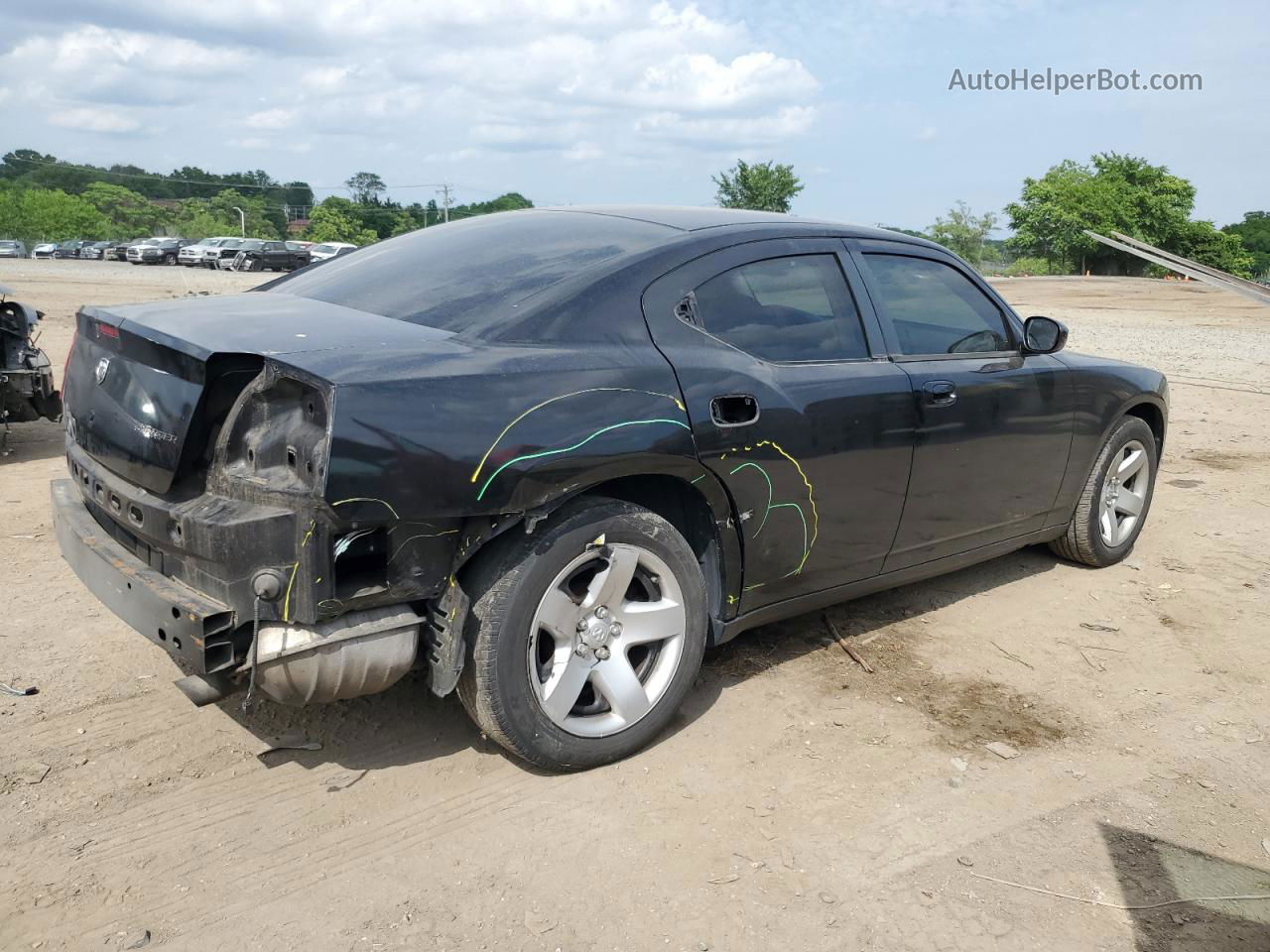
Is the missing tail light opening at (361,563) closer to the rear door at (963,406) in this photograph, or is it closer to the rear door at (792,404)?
the rear door at (792,404)

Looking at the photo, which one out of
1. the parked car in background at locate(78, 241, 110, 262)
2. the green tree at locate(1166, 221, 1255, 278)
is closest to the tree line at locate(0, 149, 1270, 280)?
the green tree at locate(1166, 221, 1255, 278)

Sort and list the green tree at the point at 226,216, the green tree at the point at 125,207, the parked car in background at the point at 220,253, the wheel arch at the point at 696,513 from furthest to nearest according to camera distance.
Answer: the green tree at the point at 125,207, the green tree at the point at 226,216, the parked car in background at the point at 220,253, the wheel arch at the point at 696,513

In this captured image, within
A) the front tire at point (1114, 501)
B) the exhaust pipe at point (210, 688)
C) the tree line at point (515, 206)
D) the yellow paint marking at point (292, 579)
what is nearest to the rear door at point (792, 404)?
the yellow paint marking at point (292, 579)

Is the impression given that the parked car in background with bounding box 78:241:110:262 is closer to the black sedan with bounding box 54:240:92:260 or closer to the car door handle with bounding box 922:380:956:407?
the black sedan with bounding box 54:240:92:260

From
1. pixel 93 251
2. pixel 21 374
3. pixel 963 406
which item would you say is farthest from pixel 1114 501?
pixel 93 251

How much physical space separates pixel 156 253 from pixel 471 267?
44773 mm

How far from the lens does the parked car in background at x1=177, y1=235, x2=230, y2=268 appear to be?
41.4 m

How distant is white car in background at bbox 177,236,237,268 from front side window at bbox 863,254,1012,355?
41589 millimetres

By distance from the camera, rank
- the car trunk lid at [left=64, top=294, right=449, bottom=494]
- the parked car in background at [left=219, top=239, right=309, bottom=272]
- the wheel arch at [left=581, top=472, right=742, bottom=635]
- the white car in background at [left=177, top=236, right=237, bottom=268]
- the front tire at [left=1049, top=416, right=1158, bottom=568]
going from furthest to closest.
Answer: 1. the white car in background at [left=177, top=236, right=237, bottom=268]
2. the parked car in background at [left=219, top=239, right=309, bottom=272]
3. the front tire at [left=1049, top=416, right=1158, bottom=568]
4. the wheel arch at [left=581, top=472, right=742, bottom=635]
5. the car trunk lid at [left=64, top=294, right=449, bottom=494]

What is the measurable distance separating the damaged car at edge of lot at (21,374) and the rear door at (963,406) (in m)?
5.74

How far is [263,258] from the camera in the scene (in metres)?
39.6

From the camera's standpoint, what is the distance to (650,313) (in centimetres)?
331

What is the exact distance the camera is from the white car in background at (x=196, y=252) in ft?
136

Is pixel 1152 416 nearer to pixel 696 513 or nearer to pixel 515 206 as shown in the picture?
pixel 696 513
